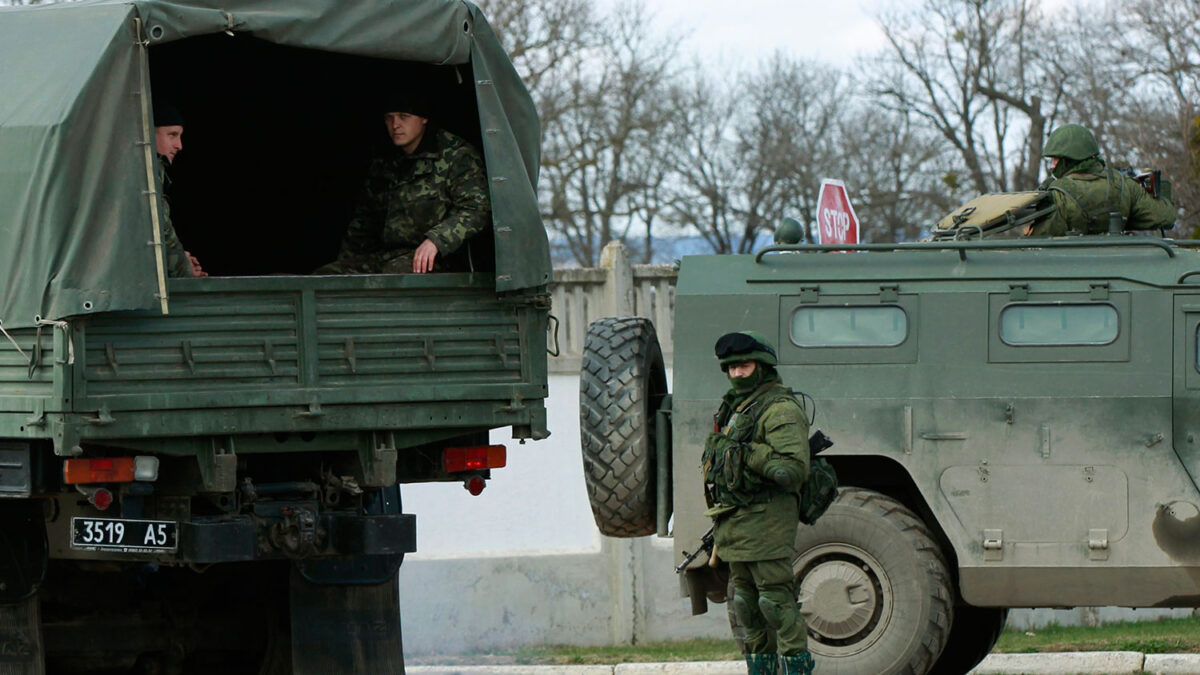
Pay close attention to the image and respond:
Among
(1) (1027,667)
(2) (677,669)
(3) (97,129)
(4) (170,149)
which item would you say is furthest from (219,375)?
(1) (1027,667)

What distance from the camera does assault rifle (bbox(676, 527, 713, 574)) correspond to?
28.5ft

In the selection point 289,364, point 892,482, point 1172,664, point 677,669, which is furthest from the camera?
point 677,669

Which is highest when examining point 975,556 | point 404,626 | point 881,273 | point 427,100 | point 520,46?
point 520,46

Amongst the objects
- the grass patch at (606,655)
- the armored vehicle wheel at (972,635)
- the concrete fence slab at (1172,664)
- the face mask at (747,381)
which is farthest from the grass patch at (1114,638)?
the face mask at (747,381)

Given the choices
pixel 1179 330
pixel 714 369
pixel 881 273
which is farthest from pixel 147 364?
pixel 1179 330

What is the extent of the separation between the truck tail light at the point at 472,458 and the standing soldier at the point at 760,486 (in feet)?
3.13

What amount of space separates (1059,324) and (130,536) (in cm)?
437

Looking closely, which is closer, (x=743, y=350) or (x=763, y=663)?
(x=743, y=350)

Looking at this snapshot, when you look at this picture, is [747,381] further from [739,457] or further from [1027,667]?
[1027,667]

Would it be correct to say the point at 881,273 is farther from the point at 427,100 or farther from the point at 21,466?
the point at 21,466

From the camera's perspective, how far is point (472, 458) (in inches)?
325

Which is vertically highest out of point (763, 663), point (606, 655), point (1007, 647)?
point (763, 663)

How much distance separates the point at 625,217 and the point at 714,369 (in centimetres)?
3280

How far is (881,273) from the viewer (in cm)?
891
